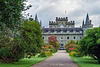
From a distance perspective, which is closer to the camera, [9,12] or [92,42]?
[9,12]

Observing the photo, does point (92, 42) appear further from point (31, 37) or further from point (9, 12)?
point (9, 12)

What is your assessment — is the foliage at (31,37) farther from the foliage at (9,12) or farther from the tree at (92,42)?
the foliage at (9,12)

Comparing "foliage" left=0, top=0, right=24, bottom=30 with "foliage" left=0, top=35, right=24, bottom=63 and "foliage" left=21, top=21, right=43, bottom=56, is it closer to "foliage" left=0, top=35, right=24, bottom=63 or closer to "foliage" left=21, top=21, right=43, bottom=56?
"foliage" left=21, top=21, right=43, bottom=56

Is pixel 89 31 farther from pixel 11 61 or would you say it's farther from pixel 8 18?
pixel 8 18

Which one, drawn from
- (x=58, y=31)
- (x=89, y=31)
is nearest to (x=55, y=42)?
(x=58, y=31)

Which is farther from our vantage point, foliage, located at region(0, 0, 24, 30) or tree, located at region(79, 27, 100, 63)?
tree, located at region(79, 27, 100, 63)

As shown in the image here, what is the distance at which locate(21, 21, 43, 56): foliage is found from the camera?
1681 cm

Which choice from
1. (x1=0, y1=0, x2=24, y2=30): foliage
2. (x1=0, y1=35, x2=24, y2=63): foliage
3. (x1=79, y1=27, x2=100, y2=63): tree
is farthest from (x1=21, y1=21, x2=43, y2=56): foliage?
(x1=0, y1=0, x2=24, y2=30): foliage

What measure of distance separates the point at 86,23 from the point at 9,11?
3376 inches

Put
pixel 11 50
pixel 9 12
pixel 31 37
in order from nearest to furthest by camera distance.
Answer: pixel 9 12 → pixel 31 37 → pixel 11 50

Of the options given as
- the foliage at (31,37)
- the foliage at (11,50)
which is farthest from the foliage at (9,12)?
the foliage at (11,50)

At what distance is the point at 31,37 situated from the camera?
17.0 m

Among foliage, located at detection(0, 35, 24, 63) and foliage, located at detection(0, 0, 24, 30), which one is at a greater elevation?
foliage, located at detection(0, 0, 24, 30)

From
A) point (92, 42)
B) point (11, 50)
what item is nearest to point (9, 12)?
point (11, 50)
